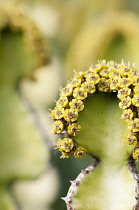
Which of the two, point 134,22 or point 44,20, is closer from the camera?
point 134,22

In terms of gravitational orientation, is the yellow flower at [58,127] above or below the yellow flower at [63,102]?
below

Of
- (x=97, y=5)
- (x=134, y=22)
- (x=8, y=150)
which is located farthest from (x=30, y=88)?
(x=97, y=5)

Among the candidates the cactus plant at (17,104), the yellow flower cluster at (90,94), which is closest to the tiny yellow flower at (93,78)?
the yellow flower cluster at (90,94)

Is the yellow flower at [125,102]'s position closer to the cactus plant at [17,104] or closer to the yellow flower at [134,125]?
the yellow flower at [134,125]

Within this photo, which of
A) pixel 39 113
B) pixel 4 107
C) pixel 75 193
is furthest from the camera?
pixel 39 113

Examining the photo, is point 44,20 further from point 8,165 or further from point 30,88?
point 8,165

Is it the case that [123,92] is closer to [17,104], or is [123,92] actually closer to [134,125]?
[134,125]

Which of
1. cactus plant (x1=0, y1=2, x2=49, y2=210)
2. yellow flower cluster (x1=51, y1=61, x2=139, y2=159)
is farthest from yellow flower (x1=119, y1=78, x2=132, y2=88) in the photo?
cactus plant (x1=0, y1=2, x2=49, y2=210)

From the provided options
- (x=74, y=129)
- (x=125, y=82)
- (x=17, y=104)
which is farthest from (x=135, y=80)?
(x=17, y=104)
